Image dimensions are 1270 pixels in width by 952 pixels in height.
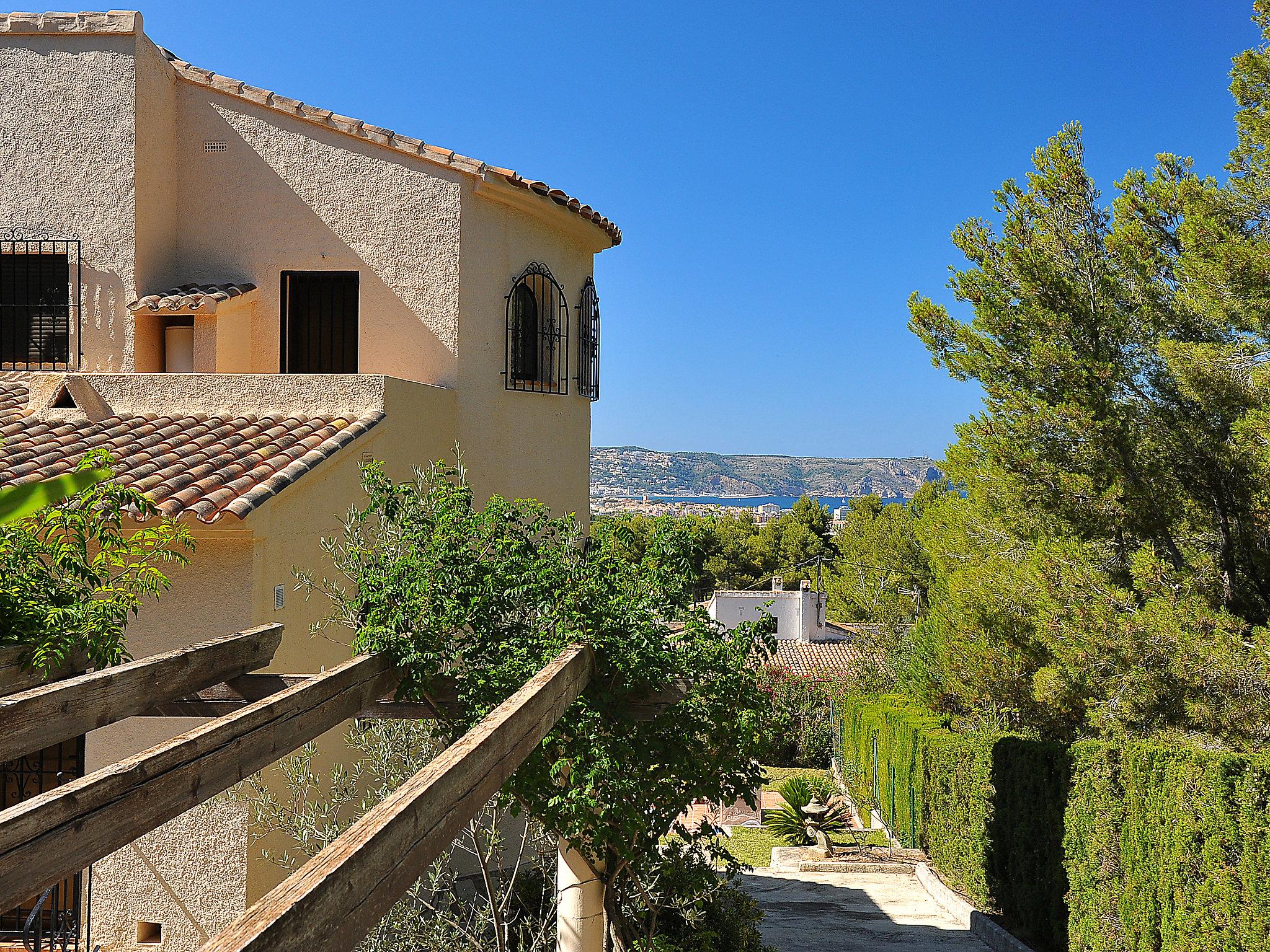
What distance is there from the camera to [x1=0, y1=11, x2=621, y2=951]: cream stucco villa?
10367 millimetres

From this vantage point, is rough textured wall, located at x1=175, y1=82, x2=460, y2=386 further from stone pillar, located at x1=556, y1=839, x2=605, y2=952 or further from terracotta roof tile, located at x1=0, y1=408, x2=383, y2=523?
stone pillar, located at x1=556, y1=839, x2=605, y2=952

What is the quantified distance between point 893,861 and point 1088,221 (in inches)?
422

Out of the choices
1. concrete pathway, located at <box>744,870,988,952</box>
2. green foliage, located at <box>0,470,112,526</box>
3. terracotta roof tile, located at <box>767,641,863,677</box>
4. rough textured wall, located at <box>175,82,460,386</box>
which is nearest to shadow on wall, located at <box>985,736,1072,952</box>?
concrete pathway, located at <box>744,870,988,952</box>

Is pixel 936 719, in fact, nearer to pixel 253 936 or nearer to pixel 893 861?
pixel 893 861

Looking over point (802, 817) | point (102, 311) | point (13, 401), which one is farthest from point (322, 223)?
point (802, 817)

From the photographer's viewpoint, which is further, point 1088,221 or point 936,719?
point 936,719

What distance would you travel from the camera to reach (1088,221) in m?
12.8

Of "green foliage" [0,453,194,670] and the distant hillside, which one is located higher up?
"green foliage" [0,453,194,670]

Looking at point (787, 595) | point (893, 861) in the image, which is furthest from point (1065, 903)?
point (787, 595)

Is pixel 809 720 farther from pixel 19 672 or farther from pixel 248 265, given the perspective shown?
pixel 19 672

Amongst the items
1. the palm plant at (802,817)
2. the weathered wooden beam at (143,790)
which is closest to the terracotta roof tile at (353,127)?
the weathered wooden beam at (143,790)

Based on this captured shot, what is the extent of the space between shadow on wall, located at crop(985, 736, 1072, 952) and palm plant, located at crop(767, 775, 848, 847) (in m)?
5.42

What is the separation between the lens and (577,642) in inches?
219

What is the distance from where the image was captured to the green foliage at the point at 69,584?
190 inches
